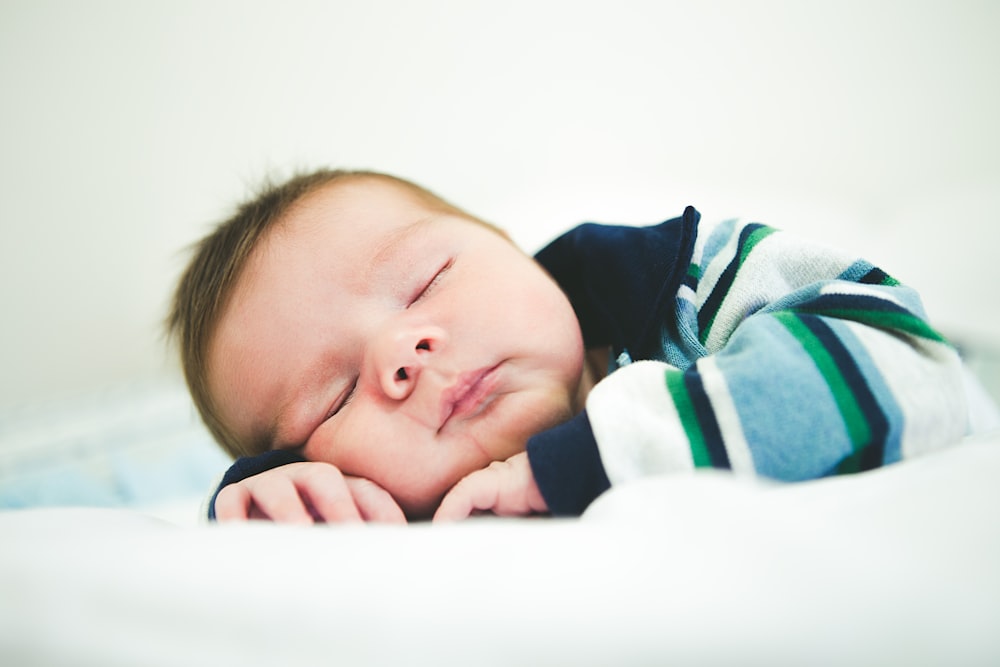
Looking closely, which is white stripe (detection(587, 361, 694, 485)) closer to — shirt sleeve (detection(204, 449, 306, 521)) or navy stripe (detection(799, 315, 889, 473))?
navy stripe (detection(799, 315, 889, 473))

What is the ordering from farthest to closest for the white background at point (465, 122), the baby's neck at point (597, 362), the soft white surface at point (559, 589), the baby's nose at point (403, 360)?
the white background at point (465, 122)
the baby's neck at point (597, 362)
the baby's nose at point (403, 360)
the soft white surface at point (559, 589)

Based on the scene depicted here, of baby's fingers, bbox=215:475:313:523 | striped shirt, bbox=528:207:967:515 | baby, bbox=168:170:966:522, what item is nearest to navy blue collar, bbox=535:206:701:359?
baby, bbox=168:170:966:522

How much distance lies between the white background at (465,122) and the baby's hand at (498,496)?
819mm

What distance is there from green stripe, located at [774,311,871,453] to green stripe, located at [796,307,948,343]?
0.19 ft

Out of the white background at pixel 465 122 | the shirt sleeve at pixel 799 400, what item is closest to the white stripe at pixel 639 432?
the shirt sleeve at pixel 799 400

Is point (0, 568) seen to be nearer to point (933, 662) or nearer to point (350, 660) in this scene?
point (350, 660)

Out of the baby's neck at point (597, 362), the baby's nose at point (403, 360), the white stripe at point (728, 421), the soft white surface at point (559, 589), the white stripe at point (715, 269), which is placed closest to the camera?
the soft white surface at point (559, 589)

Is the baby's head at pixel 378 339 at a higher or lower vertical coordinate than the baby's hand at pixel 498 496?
higher

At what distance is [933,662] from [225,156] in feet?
4.89

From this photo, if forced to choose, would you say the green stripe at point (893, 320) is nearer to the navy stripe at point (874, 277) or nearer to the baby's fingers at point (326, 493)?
the navy stripe at point (874, 277)

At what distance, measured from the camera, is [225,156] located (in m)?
1.34

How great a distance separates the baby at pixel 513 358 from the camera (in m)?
0.39

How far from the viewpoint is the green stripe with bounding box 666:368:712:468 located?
38 cm

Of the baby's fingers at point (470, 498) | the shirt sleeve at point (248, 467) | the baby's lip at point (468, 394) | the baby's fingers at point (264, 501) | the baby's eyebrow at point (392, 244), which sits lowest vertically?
the shirt sleeve at point (248, 467)
